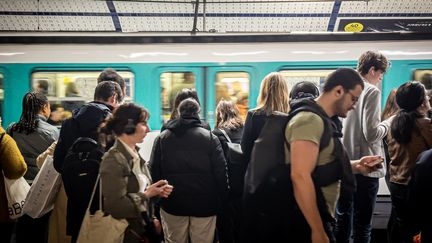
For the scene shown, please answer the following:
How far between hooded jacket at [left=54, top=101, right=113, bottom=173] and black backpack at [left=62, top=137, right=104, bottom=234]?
1.06 feet

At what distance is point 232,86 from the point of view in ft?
20.4

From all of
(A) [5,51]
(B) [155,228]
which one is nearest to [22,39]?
(A) [5,51]

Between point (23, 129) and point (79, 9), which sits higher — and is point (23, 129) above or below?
below

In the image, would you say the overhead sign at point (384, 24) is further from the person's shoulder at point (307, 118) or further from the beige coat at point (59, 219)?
the beige coat at point (59, 219)

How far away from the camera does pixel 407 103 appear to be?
12.1ft

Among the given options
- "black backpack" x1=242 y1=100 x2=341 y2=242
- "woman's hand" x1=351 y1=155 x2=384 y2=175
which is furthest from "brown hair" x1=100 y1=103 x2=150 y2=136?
"woman's hand" x1=351 y1=155 x2=384 y2=175

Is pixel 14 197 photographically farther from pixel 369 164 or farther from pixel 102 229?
pixel 369 164

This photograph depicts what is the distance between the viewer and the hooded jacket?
11.6 feet

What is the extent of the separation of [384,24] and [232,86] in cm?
300

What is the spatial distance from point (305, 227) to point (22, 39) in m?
5.34

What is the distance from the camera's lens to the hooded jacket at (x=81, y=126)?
11.6 ft

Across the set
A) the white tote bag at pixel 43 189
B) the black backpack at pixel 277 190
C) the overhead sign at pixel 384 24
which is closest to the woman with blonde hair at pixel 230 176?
the black backpack at pixel 277 190

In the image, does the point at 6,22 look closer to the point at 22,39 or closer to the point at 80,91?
the point at 22,39

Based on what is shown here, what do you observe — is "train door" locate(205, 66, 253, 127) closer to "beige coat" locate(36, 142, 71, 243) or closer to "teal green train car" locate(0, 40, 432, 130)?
"teal green train car" locate(0, 40, 432, 130)
